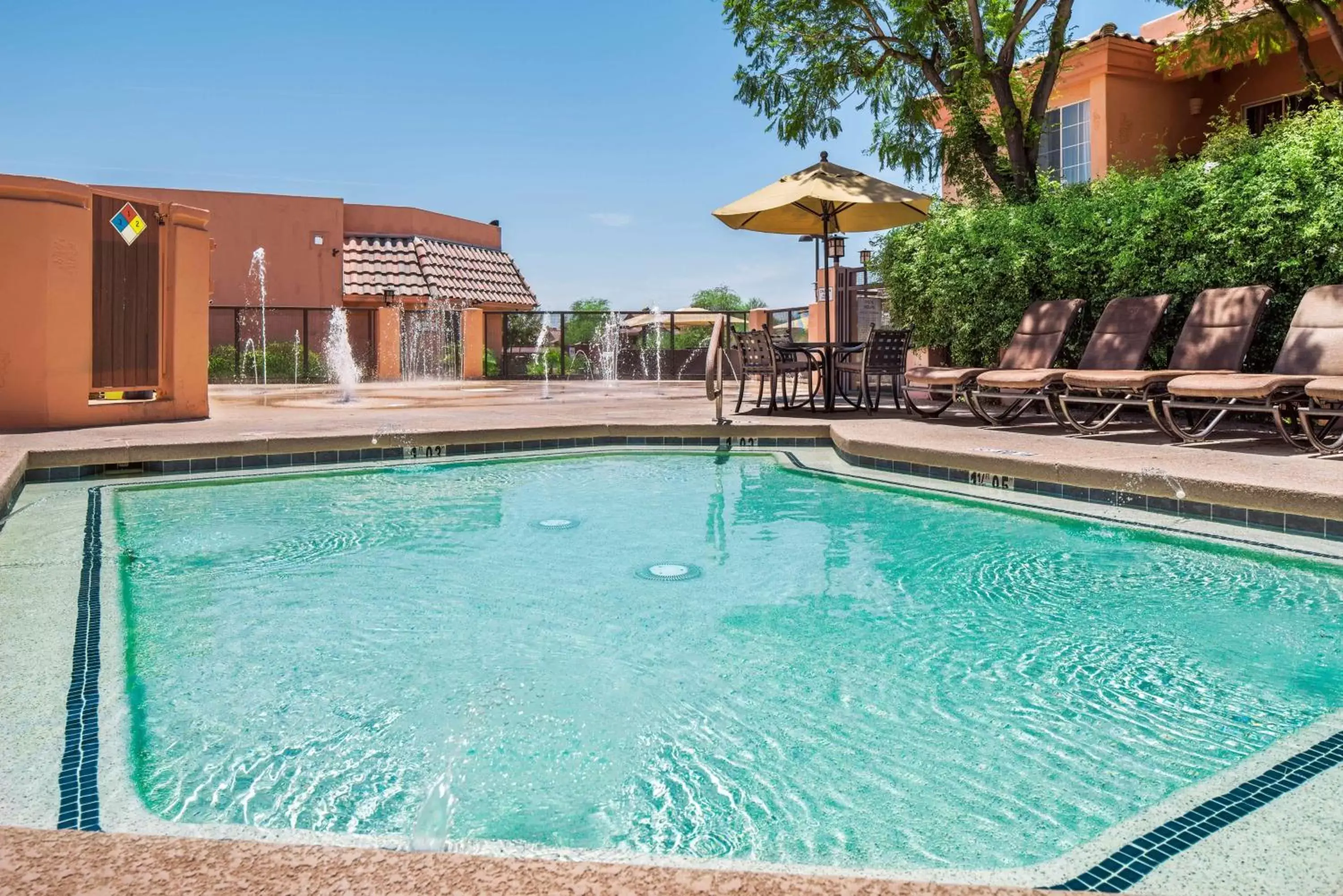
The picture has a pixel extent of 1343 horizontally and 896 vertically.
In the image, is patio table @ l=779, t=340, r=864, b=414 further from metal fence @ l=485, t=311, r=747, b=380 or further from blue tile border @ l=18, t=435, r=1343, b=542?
metal fence @ l=485, t=311, r=747, b=380

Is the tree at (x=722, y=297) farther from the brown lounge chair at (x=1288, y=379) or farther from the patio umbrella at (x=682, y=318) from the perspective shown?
the brown lounge chair at (x=1288, y=379)

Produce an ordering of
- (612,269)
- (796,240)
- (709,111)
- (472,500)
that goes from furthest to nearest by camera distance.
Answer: (612,269) < (709,111) < (796,240) < (472,500)

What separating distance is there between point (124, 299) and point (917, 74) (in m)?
9.22

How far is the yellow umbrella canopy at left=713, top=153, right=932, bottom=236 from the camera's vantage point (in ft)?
30.6

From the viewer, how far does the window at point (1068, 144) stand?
44.6ft

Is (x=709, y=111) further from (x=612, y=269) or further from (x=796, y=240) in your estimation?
(x=612, y=269)

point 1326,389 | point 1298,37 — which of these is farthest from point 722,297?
point 1326,389

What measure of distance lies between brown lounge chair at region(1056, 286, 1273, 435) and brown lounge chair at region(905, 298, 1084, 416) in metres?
0.77

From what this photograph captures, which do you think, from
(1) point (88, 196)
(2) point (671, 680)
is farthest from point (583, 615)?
(1) point (88, 196)

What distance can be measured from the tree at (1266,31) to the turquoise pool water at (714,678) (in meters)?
7.67

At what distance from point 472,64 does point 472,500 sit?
2719 centimetres

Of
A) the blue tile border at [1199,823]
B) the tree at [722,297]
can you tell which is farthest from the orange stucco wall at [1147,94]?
the tree at [722,297]

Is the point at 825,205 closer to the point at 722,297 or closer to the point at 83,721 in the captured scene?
the point at 83,721

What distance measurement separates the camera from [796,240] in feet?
44.2
